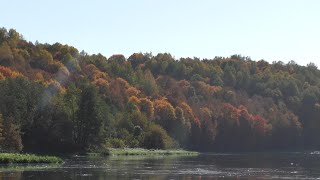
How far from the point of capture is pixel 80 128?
118500 mm

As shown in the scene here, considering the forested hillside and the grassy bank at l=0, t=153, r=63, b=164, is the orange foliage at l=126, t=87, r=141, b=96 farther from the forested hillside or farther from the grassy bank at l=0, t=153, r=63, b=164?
the grassy bank at l=0, t=153, r=63, b=164

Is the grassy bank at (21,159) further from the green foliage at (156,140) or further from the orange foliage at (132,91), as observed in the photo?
the orange foliage at (132,91)

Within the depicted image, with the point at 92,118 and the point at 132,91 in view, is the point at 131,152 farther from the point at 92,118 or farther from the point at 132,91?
the point at 132,91

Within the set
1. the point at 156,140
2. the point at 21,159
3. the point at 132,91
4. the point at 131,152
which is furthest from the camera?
the point at 132,91

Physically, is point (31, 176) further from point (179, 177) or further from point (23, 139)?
point (23, 139)

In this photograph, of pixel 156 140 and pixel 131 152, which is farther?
pixel 156 140

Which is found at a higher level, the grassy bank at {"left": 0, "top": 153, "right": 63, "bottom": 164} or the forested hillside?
the forested hillside

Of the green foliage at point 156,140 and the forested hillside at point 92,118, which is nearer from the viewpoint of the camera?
the forested hillside at point 92,118

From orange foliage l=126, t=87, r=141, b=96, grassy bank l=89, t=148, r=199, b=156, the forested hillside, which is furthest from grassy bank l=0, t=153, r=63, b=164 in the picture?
orange foliage l=126, t=87, r=141, b=96

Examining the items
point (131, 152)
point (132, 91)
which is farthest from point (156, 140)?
point (132, 91)

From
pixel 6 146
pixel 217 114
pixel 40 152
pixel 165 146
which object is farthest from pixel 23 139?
pixel 217 114

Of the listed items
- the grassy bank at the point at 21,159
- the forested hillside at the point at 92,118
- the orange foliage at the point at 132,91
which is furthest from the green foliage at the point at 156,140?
the grassy bank at the point at 21,159

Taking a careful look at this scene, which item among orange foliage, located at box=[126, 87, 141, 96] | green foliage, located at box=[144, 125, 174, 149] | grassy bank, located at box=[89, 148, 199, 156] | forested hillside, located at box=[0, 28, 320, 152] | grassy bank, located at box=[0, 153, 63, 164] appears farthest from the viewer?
orange foliage, located at box=[126, 87, 141, 96]

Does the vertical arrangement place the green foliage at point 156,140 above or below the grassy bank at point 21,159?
above
